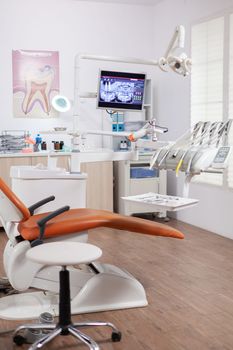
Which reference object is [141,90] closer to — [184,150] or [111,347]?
[184,150]

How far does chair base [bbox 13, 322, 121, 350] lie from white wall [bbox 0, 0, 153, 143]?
3.56 metres

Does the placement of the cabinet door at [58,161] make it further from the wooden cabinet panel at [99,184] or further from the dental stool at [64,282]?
the dental stool at [64,282]

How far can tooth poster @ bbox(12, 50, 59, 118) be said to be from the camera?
590cm

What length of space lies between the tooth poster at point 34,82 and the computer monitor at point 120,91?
6.58 feet

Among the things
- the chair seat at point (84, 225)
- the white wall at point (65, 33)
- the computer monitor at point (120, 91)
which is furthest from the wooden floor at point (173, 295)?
the white wall at point (65, 33)

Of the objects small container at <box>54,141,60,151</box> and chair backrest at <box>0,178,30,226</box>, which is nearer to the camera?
chair backrest at <box>0,178,30,226</box>

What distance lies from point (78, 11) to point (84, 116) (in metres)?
1.25

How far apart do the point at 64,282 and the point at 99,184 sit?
10.9ft

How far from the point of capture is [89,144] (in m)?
6.35

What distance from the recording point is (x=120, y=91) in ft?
13.0

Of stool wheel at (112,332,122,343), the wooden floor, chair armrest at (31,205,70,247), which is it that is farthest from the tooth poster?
stool wheel at (112,332,122,343)

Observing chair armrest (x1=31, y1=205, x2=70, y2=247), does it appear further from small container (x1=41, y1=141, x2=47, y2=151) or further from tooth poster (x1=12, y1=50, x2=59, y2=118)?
tooth poster (x1=12, y1=50, x2=59, y2=118)

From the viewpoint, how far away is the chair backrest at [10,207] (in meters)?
3.04

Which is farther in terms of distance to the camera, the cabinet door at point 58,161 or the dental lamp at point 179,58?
the cabinet door at point 58,161
